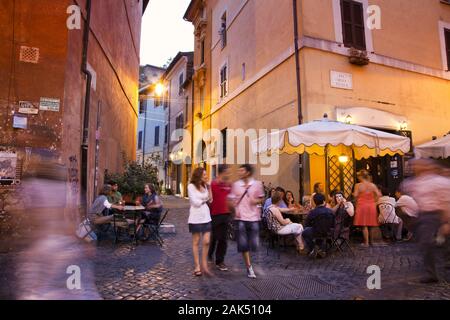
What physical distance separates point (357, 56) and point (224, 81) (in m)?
7.61

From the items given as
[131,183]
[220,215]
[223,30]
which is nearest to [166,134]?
[223,30]

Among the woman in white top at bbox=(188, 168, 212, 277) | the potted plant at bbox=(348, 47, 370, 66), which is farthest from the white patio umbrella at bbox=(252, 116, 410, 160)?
the potted plant at bbox=(348, 47, 370, 66)

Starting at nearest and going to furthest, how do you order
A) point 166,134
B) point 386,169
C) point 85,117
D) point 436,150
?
point 85,117 < point 436,150 < point 386,169 < point 166,134

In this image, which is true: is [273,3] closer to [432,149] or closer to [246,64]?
[246,64]

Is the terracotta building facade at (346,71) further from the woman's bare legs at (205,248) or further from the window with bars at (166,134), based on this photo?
the window with bars at (166,134)

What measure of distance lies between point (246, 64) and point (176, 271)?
35.1ft

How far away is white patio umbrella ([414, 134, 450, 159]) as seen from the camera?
29.6 ft

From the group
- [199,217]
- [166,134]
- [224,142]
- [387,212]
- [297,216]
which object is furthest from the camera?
[166,134]

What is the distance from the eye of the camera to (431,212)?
468cm

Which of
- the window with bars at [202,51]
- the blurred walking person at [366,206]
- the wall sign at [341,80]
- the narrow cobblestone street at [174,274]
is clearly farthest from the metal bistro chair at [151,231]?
the window with bars at [202,51]

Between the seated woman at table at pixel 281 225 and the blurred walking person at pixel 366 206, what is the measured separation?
1.60m

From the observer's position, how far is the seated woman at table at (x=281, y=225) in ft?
21.2

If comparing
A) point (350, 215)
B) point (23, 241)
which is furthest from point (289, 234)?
point (23, 241)

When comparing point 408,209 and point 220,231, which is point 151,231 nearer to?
point 220,231
